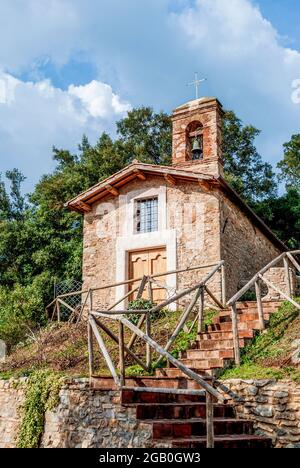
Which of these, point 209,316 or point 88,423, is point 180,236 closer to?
point 209,316

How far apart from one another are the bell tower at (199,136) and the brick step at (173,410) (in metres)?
8.61

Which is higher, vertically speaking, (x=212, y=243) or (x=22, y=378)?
(x=212, y=243)

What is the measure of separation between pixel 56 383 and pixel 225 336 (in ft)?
9.61

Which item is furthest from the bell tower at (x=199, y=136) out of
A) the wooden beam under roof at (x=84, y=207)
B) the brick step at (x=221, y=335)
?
the brick step at (x=221, y=335)

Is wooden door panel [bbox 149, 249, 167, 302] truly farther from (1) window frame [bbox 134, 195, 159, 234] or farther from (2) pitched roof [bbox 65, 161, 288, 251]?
(2) pitched roof [bbox 65, 161, 288, 251]

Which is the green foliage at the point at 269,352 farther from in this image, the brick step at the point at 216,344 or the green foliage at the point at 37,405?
the green foliage at the point at 37,405

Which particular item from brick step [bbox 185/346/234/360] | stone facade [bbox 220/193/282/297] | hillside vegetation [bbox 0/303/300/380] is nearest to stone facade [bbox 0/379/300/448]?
hillside vegetation [bbox 0/303/300/380]

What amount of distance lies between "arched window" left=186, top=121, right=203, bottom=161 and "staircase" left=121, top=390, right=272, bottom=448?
9.12m

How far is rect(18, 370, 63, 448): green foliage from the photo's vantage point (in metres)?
7.74

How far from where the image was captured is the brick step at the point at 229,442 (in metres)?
5.24

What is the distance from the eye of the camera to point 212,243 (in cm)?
1295

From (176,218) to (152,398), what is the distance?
7790mm
